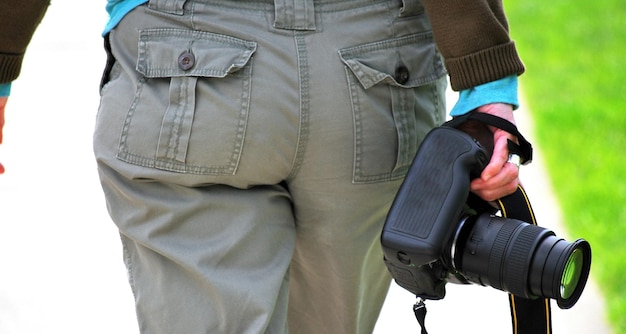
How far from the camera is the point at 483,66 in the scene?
221 centimetres

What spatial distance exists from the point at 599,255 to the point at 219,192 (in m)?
2.83

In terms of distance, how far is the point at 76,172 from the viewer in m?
5.33

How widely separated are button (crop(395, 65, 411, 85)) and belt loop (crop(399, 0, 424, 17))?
113mm

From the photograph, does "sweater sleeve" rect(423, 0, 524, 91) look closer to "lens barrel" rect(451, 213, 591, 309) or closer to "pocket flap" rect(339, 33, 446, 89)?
"pocket flap" rect(339, 33, 446, 89)

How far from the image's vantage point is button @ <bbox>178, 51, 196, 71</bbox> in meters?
2.12

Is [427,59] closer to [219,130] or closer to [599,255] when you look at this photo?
[219,130]

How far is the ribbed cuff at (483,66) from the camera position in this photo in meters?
2.21

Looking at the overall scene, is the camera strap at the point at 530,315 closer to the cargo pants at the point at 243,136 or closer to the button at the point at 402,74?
the cargo pants at the point at 243,136

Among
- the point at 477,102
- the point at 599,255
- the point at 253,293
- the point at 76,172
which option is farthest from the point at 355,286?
the point at 76,172

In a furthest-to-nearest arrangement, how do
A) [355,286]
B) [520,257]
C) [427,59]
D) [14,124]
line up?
[14,124], [355,286], [427,59], [520,257]

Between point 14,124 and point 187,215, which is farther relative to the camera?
point 14,124

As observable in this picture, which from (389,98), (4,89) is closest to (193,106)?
(389,98)

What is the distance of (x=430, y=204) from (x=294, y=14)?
476 millimetres

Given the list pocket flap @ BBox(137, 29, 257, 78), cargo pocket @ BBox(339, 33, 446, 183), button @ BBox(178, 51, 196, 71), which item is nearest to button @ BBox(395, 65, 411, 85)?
cargo pocket @ BBox(339, 33, 446, 183)
